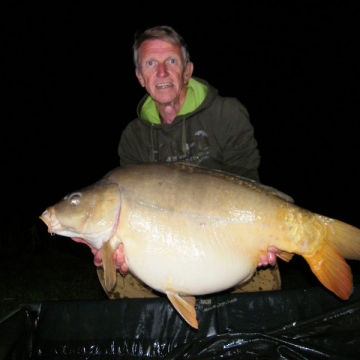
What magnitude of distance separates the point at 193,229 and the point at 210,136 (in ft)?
2.64

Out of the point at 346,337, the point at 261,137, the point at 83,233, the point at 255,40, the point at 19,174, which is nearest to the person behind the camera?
the point at 83,233

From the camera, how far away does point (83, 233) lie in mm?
1539

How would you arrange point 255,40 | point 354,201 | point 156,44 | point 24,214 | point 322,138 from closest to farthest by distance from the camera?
point 156,44, point 24,214, point 354,201, point 322,138, point 255,40

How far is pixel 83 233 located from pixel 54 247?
2.92 metres

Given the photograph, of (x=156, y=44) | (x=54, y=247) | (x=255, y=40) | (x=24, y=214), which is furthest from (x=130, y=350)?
(x=255, y=40)

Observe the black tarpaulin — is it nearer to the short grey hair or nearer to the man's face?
the man's face

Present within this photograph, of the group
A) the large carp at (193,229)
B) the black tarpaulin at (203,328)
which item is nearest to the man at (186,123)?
the black tarpaulin at (203,328)

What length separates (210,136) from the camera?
7.17ft

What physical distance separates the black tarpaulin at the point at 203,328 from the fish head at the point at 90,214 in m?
0.45

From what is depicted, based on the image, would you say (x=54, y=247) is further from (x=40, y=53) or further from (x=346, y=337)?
(x=40, y=53)

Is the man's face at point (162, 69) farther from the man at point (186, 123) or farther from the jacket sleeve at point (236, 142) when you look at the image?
the jacket sleeve at point (236, 142)

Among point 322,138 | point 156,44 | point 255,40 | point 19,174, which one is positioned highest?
point 156,44

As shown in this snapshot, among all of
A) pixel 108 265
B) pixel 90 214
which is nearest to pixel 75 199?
pixel 90 214

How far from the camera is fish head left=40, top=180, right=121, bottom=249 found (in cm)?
150
